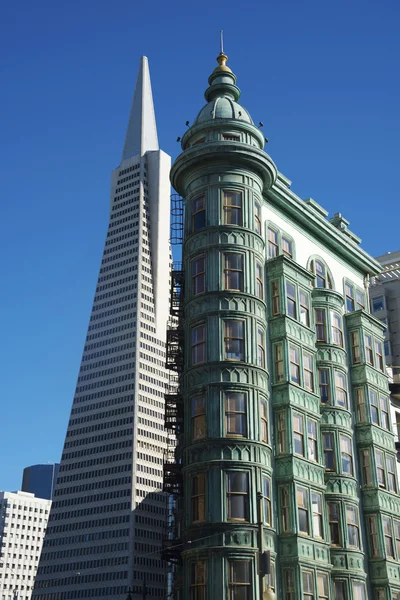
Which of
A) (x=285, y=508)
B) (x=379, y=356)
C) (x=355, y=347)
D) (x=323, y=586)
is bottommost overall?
(x=323, y=586)

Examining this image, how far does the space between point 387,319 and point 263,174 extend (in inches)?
2441

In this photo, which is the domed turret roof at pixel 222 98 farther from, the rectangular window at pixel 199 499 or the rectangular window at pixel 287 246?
the rectangular window at pixel 199 499

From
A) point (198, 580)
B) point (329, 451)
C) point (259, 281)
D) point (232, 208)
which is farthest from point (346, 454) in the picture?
point (232, 208)

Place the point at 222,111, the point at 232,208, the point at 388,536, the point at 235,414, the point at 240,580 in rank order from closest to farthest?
1. the point at 240,580
2. the point at 235,414
3. the point at 232,208
4. the point at 222,111
5. the point at 388,536

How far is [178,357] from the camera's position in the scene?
48.5 metres

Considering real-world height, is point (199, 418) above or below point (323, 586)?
above

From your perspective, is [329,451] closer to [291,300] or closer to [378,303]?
[291,300]

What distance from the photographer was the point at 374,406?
54188 millimetres

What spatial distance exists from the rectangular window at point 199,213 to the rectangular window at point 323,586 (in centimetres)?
1992

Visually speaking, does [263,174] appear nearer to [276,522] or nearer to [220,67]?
[220,67]

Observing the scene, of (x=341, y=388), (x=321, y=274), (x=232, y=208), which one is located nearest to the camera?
(x=232, y=208)

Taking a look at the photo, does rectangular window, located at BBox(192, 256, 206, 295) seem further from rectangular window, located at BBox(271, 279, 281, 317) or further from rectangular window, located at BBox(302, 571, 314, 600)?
rectangular window, located at BBox(302, 571, 314, 600)

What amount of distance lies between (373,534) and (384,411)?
9034mm

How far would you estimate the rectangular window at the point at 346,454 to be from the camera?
49.2 metres
